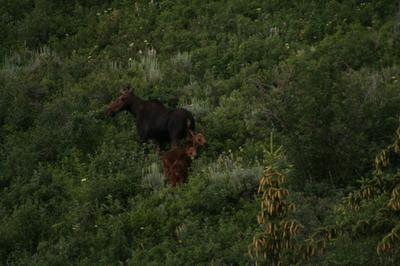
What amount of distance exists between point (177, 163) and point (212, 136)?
4.78 ft

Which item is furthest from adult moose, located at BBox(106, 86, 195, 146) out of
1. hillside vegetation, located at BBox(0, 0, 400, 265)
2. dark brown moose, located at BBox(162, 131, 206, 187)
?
dark brown moose, located at BBox(162, 131, 206, 187)

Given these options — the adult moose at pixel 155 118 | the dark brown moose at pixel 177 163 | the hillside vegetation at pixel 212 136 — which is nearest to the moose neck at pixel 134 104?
the adult moose at pixel 155 118

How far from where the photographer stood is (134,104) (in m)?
19.2

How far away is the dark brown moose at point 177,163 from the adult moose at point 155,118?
601 mm

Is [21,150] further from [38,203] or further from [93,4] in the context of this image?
[93,4]

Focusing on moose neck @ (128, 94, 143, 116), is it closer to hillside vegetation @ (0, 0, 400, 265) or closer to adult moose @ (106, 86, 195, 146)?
adult moose @ (106, 86, 195, 146)

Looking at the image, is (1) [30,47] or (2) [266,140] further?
(1) [30,47]

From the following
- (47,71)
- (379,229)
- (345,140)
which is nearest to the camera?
(379,229)

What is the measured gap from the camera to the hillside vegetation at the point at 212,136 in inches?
556

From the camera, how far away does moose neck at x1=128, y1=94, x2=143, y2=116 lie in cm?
1911

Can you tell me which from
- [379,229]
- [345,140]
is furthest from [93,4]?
[379,229]

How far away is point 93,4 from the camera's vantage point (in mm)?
26484

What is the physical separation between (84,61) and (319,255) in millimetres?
11037

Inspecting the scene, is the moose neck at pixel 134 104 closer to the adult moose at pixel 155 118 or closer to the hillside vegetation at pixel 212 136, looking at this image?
the adult moose at pixel 155 118
